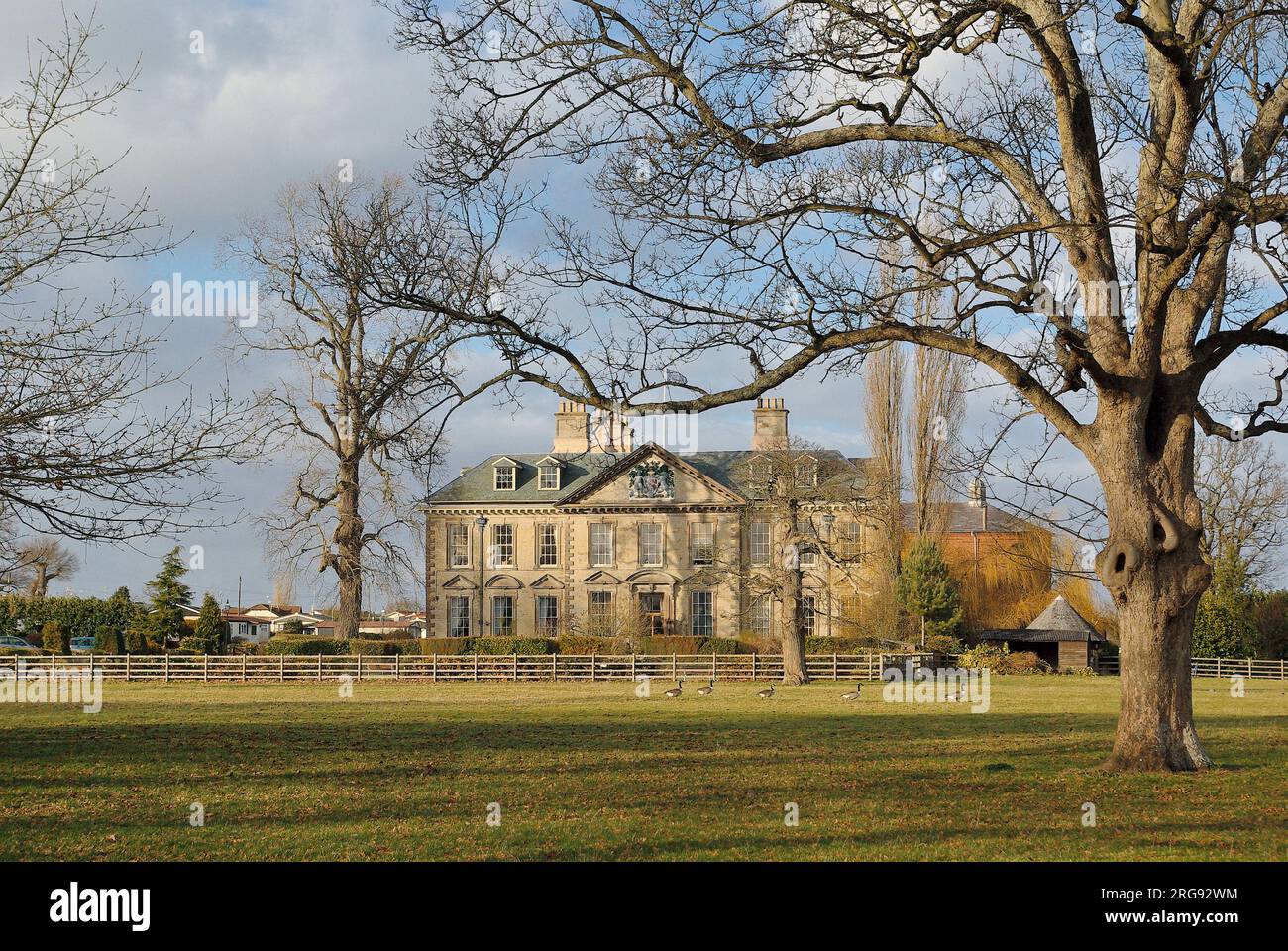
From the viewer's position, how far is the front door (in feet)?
185

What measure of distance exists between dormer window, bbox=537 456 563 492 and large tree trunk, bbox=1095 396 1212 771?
48271mm

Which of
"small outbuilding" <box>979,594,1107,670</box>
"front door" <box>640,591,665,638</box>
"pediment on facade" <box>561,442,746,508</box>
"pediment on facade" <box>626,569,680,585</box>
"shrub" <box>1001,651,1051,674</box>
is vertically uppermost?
"pediment on facade" <box>561,442,746,508</box>

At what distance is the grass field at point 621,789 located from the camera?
31.7 feet

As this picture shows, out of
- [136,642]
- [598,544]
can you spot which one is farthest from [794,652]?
[136,642]

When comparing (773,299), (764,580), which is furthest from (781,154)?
(764,580)

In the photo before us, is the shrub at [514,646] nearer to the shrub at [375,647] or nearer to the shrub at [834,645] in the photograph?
the shrub at [375,647]

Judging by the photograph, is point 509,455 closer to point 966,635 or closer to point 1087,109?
point 966,635

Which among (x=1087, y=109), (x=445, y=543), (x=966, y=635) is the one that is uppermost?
(x=1087, y=109)

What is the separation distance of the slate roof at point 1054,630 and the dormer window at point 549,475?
21.6 meters

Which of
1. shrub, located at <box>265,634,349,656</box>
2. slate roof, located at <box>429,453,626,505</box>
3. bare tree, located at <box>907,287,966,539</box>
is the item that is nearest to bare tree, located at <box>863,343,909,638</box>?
bare tree, located at <box>907,287,966,539</box>

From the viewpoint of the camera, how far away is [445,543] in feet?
199

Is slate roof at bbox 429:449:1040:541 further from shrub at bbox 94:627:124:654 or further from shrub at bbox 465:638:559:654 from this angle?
shrub at bbox 94:627:124:654

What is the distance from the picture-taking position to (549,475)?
6112 cm
